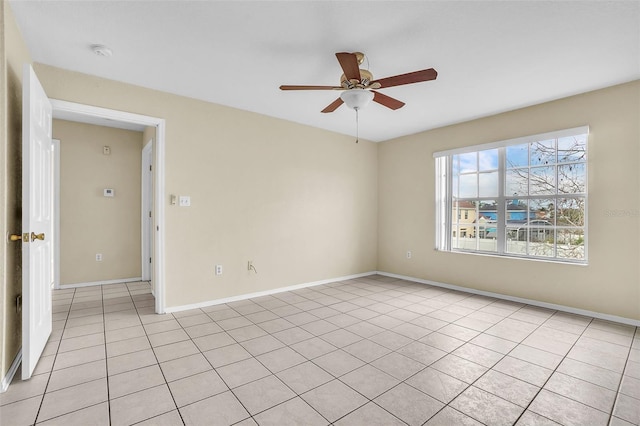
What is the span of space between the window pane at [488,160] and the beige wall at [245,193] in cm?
194

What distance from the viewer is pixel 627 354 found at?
8.14 feet

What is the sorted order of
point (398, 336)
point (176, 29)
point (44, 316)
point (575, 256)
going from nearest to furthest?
point (176, 29) < point (44, 316) < point (398, 336) < point (575, 256)

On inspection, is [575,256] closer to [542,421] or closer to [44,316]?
[542,421]

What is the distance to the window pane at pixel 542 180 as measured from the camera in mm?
3740

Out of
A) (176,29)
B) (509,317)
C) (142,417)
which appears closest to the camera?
(142,417)

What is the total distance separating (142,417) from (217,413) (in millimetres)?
410

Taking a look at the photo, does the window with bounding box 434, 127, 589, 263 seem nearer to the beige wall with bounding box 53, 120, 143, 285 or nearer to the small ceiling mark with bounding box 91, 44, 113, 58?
the small ceiling mark with bounding box 91, 44, 113, 58

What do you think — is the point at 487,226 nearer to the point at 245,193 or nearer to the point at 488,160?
the point at 488,160

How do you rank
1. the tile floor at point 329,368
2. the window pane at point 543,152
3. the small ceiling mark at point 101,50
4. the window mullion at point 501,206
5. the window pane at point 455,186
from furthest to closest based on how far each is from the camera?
1. the window pane at point 455,186
2. the window mullion at point 501,206
3. the window pane at point 543,152
4. the small ceiling mark at point 101,50
5. the tile floor at point 329,368

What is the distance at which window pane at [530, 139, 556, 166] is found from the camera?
3729 mm

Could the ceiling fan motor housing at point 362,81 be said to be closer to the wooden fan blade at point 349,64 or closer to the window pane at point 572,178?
the wooden fan blade at point 349,64

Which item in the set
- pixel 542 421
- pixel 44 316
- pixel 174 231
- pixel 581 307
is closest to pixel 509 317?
pixel 581 307

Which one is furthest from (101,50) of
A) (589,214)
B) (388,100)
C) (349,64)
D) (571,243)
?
(571,243)

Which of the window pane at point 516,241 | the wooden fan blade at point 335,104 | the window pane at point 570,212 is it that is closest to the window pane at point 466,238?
the window pane at point 516,241
